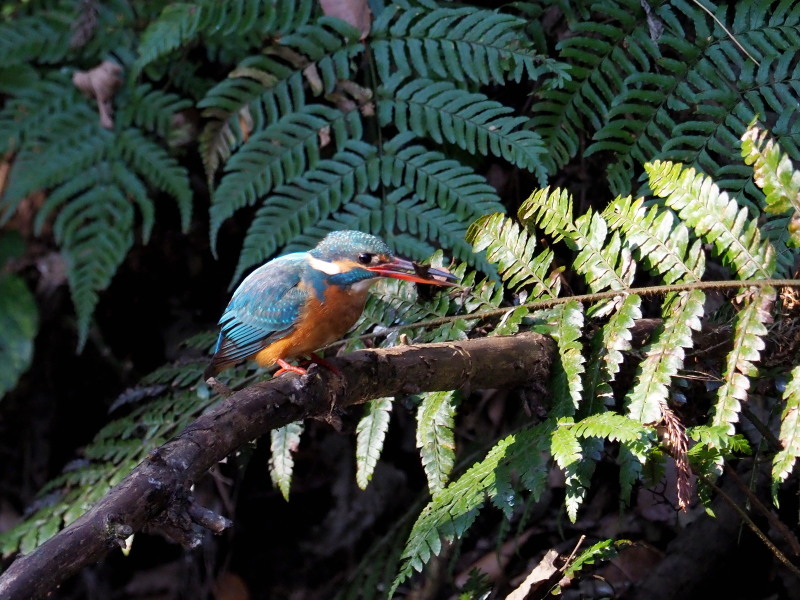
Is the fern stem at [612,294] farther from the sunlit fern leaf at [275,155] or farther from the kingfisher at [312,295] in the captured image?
the sunlit fern leaf at [275,155]

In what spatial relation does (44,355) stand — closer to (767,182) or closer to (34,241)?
(34,241)

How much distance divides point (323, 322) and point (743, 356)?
135 centimetres

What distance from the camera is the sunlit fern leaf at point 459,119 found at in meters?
3.27

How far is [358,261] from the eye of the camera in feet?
9.63

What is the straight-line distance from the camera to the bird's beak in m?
2.78

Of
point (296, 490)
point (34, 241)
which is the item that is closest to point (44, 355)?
point (34, 241)

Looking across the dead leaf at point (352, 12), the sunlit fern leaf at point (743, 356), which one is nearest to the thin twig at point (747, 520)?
the sunlit fern leaf at point (743, 356)

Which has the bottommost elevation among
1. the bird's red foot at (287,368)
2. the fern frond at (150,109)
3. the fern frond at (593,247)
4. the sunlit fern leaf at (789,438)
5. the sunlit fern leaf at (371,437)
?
the sunlit fern leaf at (371,437)

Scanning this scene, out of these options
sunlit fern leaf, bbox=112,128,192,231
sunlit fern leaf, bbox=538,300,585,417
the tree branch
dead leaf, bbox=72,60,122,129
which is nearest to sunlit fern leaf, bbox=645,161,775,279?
sunlit fern leaf, bbox=538,300,585,417

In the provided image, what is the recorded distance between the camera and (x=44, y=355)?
501 centimetres

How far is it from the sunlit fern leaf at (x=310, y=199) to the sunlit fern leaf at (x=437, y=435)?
1.19 meters

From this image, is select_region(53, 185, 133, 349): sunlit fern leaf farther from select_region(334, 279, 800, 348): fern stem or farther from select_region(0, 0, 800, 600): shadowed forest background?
select_region(334, 279, 800, 348): fern stem

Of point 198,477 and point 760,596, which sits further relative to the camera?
point 760,596

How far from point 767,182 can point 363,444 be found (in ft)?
4.83
